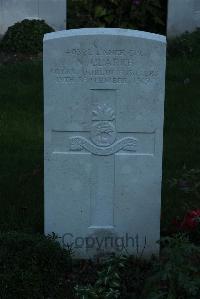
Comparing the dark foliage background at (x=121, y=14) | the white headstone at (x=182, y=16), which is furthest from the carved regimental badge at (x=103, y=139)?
the white headstone at (x=182, y=16)

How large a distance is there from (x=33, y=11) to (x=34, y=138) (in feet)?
15.4

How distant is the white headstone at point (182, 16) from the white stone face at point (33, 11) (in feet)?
5.27

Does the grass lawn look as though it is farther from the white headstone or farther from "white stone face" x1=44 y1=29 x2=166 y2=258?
the white headstone

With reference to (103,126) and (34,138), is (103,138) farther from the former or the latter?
(34,138)

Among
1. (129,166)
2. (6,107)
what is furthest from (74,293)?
(6,107)

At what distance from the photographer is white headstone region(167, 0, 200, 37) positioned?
11781mm

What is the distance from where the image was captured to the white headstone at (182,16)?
11781 millimetres

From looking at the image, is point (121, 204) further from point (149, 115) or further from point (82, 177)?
point (149, 115)

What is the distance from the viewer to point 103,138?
4.76m

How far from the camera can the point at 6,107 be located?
27.2ft

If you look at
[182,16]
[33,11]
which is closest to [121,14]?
[182,16]

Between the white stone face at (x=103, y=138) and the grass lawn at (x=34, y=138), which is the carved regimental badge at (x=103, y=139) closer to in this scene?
the white stone face at (x=103, y=138)

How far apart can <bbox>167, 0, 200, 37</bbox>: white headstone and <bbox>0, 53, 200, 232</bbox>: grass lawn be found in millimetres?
1501

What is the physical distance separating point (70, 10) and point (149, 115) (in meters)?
7.74
